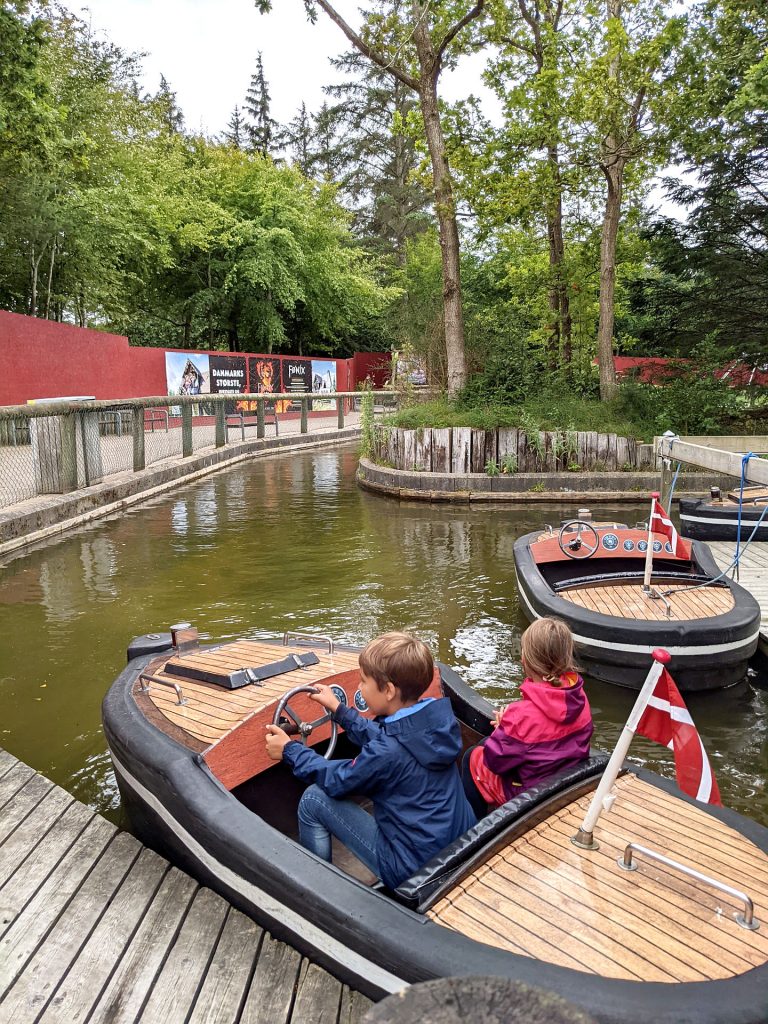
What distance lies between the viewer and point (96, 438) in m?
11.2

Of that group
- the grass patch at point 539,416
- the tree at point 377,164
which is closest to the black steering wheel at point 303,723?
the grass patch at point 539,416

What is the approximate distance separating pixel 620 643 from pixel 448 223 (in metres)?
11.2

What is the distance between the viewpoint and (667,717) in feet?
8.04

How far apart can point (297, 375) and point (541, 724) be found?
2524cm

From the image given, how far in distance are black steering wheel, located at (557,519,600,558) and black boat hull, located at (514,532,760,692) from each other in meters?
1.26

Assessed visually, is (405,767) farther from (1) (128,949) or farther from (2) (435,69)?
(2) (435,69)

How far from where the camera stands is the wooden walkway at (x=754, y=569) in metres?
5.78

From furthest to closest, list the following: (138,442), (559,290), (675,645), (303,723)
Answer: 1. (559,290)
2. (138,442)
3. (675,645)
4. (303,723)

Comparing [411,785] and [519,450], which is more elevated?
[519,450]

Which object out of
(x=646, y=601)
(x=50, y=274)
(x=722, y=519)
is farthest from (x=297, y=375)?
(x=646, y=601)

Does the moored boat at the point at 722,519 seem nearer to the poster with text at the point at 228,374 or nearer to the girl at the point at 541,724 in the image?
the girl at the point at 541,724

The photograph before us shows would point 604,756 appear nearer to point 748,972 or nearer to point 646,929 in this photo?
point 646,929

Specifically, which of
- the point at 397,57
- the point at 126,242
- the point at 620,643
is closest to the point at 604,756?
the point at 620,643

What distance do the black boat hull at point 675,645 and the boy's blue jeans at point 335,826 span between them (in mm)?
2724
